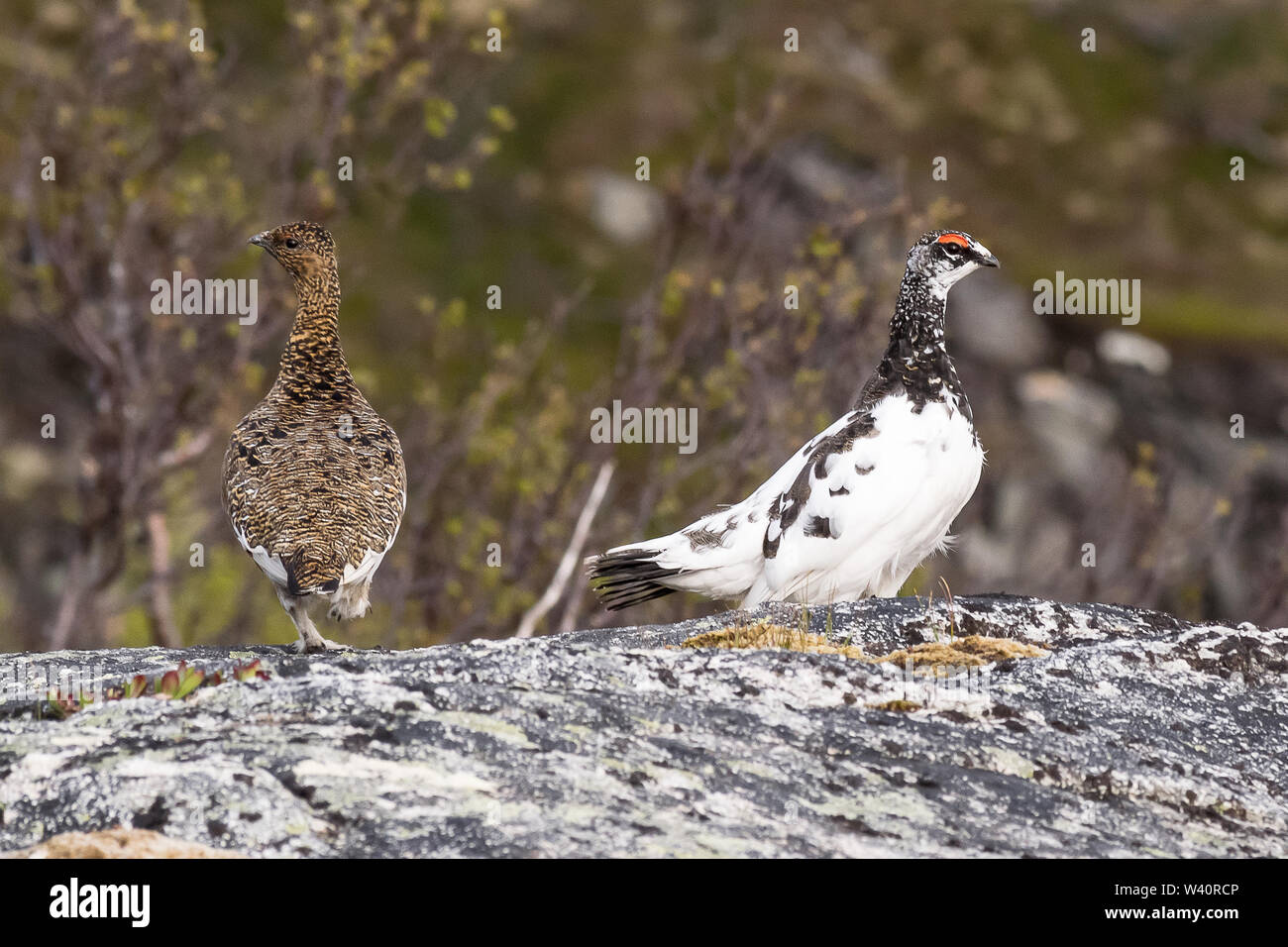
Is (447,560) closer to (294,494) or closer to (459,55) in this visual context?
(294,494)

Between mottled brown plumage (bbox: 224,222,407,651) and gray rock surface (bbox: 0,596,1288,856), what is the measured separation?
33.0 inches

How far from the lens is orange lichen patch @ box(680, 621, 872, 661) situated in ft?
21.9

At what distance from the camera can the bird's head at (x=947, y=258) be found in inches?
339

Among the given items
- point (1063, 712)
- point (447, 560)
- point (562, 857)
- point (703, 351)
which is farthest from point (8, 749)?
point (703, 351)

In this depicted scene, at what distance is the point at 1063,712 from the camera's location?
19.7 feet

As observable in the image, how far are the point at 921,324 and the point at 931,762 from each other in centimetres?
362

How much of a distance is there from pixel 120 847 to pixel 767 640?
3.18m

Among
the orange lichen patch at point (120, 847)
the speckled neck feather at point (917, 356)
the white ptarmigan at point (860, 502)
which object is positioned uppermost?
the speckled neck feather at point (917, 356)

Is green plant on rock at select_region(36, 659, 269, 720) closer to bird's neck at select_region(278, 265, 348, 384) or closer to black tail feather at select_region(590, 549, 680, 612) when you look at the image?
black tail feather at select_region(590, 549, 680, 612)

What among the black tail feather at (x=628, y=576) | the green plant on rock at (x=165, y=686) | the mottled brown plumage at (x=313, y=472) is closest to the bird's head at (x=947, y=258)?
the black tail feather at (x=628, y=576)

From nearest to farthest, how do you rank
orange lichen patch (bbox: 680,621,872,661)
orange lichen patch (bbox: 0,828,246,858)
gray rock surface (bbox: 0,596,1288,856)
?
orange lichen patch (bbox: 0,828,246,858) < gray rock surface (bbox: 0,596,1288,856) < orange lichen patch (bbox: 680,621,872,661)

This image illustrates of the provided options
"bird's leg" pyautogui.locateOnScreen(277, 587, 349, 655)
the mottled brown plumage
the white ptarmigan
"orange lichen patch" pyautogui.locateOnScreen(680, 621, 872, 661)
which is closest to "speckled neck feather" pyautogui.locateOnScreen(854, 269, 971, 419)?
the white ptarmigan

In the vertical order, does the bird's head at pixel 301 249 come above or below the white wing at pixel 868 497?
above

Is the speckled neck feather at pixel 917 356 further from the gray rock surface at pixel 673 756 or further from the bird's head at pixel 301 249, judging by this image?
the bird's head at pixel 301 249
